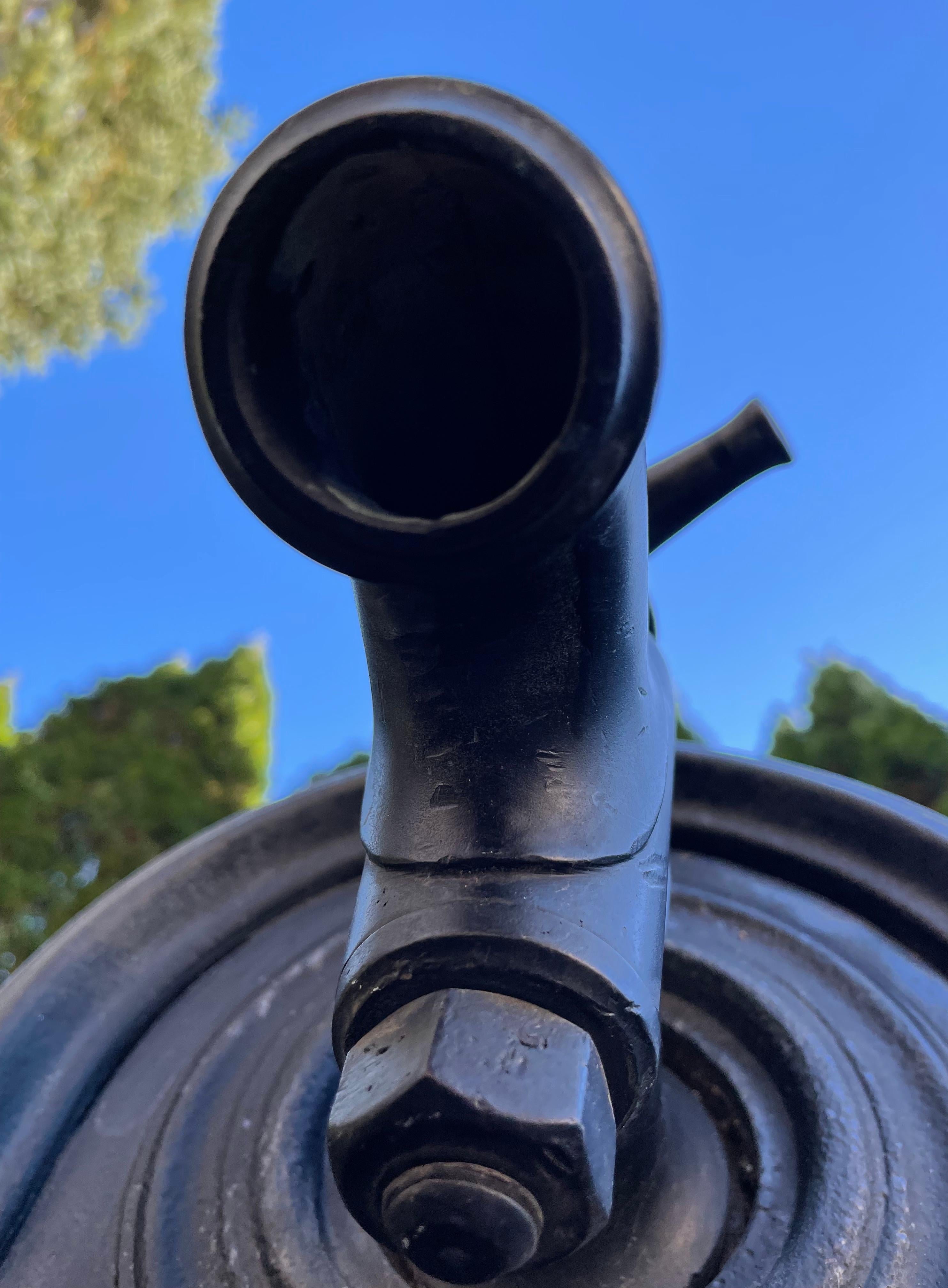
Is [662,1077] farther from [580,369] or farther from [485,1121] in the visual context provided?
[580,369]

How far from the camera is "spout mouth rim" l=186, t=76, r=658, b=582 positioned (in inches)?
21.2

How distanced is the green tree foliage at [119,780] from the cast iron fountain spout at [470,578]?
421cm

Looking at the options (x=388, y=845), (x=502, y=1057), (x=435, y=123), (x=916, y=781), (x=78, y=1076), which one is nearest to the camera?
(x=435, y=123)

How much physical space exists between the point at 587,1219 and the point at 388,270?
671mm

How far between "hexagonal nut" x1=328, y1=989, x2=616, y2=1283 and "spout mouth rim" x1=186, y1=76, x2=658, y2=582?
33 centimetres

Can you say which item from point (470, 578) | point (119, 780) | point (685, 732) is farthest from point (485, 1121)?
point (119, 780)

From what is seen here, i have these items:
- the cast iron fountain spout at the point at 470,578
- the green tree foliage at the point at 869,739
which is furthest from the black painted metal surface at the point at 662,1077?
the green tree foliage at the point at 869,739

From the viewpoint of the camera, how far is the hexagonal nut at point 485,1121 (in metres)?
0.63

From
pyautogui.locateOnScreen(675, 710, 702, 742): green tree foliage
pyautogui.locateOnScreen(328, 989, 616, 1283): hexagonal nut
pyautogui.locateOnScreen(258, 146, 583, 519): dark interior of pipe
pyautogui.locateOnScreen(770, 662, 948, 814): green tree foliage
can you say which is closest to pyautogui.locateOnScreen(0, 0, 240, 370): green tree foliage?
pyautogui.locateOnScreen(675, 710, 702, 742): green tree foliage

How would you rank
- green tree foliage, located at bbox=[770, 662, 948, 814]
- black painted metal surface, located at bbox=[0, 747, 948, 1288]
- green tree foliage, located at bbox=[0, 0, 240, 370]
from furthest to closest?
green tree foliage, located at bbox=[0, 0, 240, 370]
green tree foliage, located at bbox=[770, 662, 948, 814]
black painted metal surface, located at bbox=[0, 747, 948, 1288]

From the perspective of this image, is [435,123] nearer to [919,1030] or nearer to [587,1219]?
[587,1219]

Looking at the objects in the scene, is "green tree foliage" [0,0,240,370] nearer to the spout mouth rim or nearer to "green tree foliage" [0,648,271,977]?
"green tree foliage" [0,648,271,977]

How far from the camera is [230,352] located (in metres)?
0.59

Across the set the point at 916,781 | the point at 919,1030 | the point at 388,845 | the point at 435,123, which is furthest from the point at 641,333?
the point at 916,781
